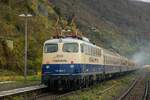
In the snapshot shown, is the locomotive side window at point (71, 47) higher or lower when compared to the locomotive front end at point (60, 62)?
higher

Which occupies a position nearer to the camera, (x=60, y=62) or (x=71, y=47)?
(x=60, y=62)

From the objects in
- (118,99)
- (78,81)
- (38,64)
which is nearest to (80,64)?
(78,81)

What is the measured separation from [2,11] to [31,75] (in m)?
10.2

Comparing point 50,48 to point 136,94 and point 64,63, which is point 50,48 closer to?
point 64,63

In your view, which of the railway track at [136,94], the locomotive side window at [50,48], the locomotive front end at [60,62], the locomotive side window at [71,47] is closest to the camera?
the railway track at [136,94]

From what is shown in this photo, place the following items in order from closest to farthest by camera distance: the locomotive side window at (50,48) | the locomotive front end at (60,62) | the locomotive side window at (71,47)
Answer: the locomotive front end at (60,62) → the locomotive side window at (71,47) → the locomotive side window at (50,48)

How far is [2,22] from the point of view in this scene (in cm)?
5119

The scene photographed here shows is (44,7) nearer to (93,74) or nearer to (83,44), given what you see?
(93,74)

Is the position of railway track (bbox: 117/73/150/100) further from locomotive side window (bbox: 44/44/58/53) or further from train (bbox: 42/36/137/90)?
locomotive side window (bbox: 44/44/58/53)

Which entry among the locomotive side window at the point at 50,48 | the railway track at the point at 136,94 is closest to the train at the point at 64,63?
the locomotive side window at the point at 50,48

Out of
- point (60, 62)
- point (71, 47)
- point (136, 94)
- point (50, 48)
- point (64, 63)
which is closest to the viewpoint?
point (64, 63)

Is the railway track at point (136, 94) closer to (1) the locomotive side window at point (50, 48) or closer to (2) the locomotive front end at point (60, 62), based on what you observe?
(2) the locomotive front end at point (60, 62)

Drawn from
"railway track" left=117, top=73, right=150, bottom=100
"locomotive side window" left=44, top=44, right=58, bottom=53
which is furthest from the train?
"railway track" left=117, top=73, right=150, bottom=100

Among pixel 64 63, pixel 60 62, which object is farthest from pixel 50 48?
pixel 64 63
